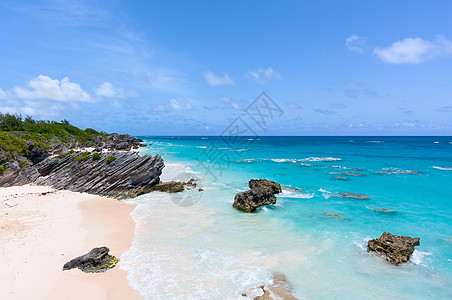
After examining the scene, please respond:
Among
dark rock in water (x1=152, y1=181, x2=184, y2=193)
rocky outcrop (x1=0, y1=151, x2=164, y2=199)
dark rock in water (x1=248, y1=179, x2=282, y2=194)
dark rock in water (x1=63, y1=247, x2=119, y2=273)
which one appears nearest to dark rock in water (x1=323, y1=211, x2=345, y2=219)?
dark rock in water (x1=248, y1=179, x2=282, y2=194)

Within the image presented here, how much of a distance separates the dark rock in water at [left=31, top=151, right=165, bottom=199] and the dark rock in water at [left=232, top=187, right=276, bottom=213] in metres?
11.7

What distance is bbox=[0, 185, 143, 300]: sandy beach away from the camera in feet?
35.0

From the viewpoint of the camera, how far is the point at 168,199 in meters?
25.8

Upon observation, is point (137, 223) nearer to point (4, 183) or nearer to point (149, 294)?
point (149, 294)

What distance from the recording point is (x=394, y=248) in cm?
1382

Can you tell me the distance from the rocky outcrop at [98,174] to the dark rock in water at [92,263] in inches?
554

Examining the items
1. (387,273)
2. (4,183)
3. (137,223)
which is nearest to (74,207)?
(137,223)

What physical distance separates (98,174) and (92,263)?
57.4 feet

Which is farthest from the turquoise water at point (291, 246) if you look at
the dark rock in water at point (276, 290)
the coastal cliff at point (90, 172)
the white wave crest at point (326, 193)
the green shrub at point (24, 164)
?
the green shrub at point (24, 164)

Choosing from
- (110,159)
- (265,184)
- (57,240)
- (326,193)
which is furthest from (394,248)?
(110,159)

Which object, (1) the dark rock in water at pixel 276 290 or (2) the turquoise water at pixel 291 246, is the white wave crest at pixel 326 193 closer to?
(2) the turquoise water at pixel 291 246

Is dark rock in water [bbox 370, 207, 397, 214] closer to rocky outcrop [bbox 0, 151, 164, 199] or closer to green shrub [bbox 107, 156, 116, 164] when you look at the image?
rocky outcrop [bbox 0, 151, 164, 199]

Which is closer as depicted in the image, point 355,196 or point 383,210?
point 383,210

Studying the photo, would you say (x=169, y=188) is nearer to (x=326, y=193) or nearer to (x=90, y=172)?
(x=90, y=172)
